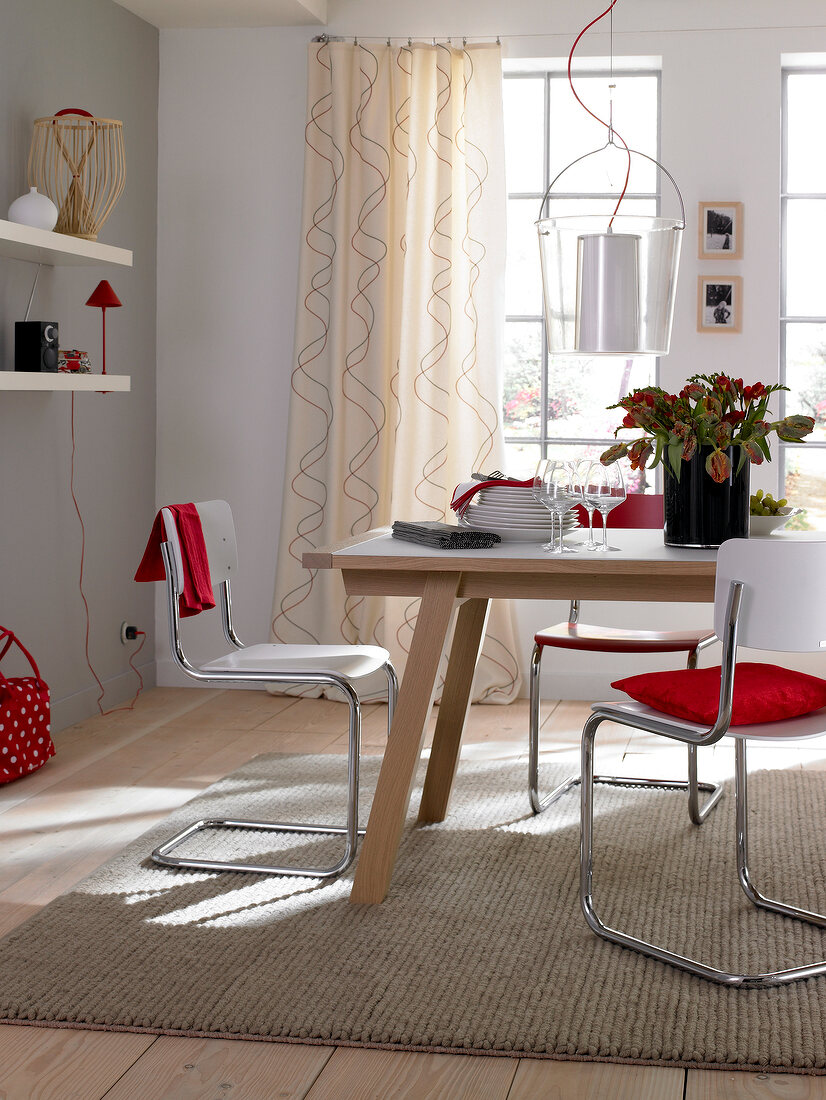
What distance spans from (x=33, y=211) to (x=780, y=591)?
2.35m

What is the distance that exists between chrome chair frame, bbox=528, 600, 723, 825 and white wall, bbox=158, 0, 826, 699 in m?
1.19

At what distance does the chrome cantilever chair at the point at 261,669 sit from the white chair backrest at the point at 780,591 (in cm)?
86

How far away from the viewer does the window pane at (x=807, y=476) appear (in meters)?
4.45

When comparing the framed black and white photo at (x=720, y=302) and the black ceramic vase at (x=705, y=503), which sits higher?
the framed black and white photo at (x=720, y=302)

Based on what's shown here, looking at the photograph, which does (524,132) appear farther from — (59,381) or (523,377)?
(59,381)

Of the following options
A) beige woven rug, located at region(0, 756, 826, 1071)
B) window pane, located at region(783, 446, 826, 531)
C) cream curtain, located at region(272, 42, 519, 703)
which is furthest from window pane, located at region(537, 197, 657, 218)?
beige woven rug, located at region(0, 756, 826, 1071)

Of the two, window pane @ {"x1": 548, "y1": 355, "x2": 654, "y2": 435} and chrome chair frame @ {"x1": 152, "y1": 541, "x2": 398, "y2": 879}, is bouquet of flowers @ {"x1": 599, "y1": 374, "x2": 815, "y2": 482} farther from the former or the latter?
window pane @ {"x1": 548, "y1": 355, "x2": 654, "y2": 435}

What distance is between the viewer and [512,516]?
8.69 ft

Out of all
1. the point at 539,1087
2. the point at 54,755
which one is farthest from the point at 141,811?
the point at 539,1087

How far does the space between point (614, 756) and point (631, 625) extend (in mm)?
906

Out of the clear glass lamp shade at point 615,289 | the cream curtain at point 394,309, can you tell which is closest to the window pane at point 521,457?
the cream curtain at point 394,309

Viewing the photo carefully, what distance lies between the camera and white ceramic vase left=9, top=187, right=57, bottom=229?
3.36 m

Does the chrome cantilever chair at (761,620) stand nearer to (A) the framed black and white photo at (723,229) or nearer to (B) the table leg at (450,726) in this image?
(B) the table leg at (450,726)

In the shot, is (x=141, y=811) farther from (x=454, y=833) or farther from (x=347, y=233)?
(x=347, y=233)
